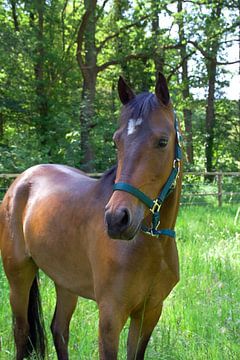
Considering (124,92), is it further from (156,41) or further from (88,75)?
(156,41)

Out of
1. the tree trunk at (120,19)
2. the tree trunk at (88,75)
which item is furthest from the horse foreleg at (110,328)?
the tree trunk at (120,19)

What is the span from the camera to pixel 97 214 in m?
2.17

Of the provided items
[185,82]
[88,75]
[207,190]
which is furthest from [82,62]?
[207,190]

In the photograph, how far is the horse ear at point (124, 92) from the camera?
1.98 m

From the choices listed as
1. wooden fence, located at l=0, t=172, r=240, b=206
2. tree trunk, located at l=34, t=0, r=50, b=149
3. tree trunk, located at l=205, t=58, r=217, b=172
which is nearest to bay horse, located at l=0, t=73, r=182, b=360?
wooden fence, located at l=0, t=172, r=240, b=206

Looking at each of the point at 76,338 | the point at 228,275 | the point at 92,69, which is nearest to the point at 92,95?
the point at 92,69

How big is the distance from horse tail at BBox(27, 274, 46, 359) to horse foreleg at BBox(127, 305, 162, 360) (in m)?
0.86

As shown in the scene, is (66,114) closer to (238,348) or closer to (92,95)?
(92,95)

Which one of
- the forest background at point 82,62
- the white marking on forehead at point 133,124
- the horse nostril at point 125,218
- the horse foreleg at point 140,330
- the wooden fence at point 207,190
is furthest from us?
the forest background at point 82,62

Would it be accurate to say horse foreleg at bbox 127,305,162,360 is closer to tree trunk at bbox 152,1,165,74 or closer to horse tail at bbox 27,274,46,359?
horse tail at bbox 27,274,46,359

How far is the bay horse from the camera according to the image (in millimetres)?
1727

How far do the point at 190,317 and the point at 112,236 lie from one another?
73.3 inches

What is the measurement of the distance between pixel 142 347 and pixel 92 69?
13386 mm

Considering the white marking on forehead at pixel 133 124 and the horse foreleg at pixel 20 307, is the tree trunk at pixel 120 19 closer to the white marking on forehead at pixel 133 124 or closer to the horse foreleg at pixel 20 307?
the horse foreleg at pixel 20 307
